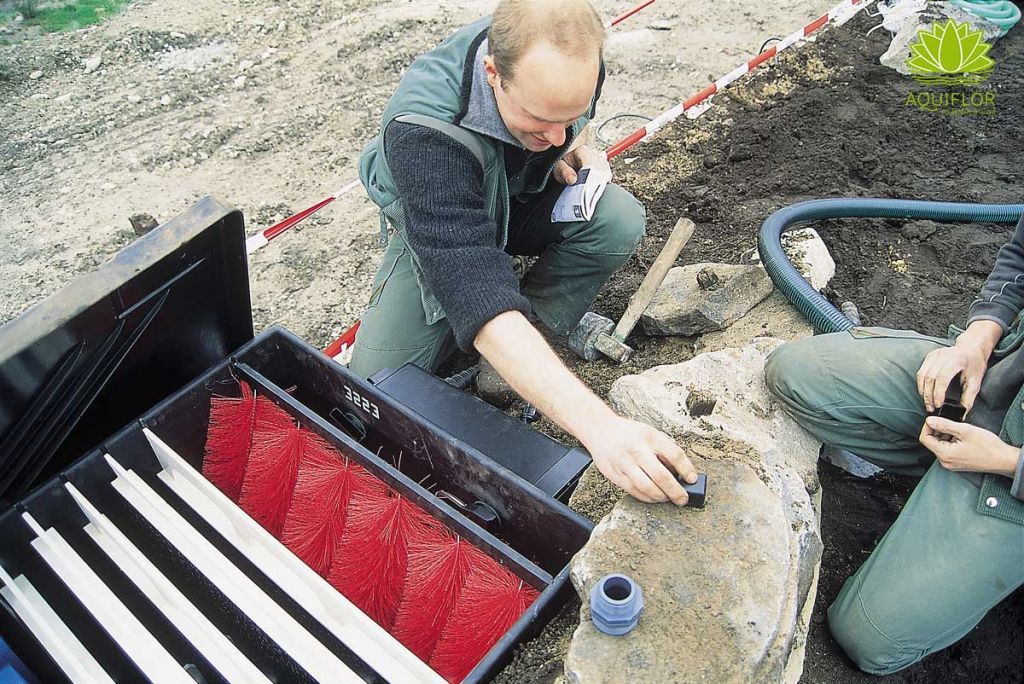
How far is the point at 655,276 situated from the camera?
261 cm

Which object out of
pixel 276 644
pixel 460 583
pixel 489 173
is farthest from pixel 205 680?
pixel 489 173

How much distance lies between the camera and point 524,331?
1.74 m

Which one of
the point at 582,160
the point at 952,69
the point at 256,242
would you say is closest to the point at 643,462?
the point at 582,160

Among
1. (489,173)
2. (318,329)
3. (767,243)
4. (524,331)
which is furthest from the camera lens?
(318,329)

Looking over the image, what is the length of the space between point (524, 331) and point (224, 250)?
30.3 inches

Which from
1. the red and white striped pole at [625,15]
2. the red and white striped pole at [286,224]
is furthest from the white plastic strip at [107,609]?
the red and white striped pole at [625,15]

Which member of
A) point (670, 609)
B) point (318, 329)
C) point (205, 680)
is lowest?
point (318, 329)

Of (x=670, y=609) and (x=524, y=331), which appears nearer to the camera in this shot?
(x=670, y=609)

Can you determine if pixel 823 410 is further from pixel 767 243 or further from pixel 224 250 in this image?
pixel 224 250

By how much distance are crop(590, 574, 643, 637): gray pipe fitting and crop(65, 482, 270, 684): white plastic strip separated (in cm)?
63

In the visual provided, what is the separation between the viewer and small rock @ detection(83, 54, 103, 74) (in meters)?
4.88

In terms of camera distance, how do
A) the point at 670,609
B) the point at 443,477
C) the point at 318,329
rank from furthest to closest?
the point at 318,329
the point at 443,477
the point at 670,609

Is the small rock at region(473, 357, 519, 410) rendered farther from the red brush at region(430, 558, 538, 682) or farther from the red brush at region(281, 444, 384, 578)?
the red brush at region(430, 558, 538, 682)

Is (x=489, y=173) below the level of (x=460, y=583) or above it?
above
